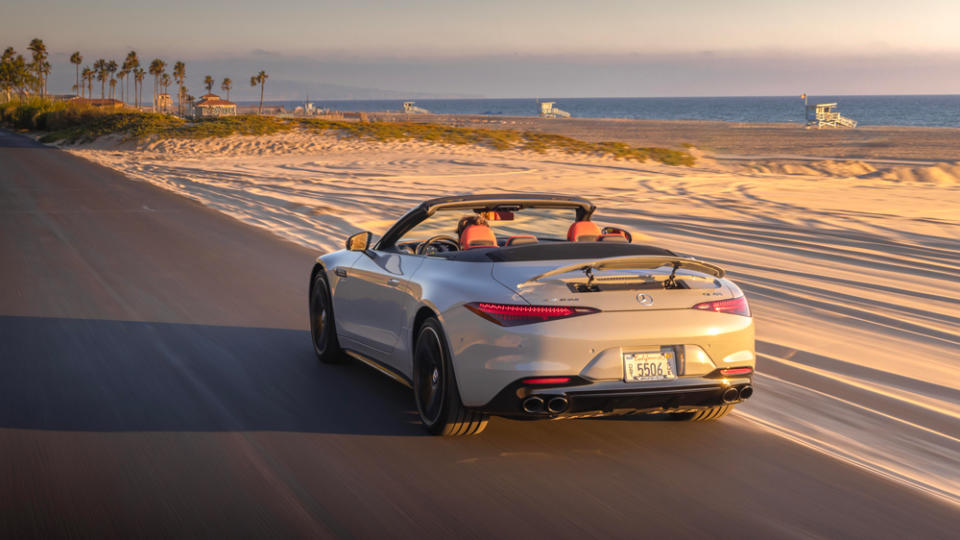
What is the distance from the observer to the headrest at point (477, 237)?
22.3 ft

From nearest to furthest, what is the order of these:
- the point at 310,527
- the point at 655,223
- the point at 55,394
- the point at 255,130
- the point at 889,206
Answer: the point at 310,527 → the point at 55,394 → the point at 655,223 → the point at 889,206 → the point at 255,130

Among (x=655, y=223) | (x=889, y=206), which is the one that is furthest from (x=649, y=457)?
(x=889, y=206)

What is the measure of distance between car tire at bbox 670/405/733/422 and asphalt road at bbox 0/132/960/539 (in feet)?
0.27

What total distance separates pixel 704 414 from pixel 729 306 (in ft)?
3.31

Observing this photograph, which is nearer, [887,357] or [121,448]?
[121,448]

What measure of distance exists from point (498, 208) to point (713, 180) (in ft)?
79.6

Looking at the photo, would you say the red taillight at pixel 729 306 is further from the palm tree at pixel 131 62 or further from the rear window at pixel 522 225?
the palm tree at pixel 131 62

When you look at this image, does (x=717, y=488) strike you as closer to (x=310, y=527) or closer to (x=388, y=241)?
(x=310, y=527)

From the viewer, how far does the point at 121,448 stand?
573 cm

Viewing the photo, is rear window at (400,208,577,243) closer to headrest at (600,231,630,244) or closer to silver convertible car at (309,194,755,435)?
headrest at (600,231,630,244)

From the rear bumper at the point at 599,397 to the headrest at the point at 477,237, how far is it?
1.50 metres

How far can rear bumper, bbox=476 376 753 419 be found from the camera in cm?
537

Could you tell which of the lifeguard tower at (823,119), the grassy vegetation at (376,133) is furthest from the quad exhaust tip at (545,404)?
the lifeguard tower at (823,119)

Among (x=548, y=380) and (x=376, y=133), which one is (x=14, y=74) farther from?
(x=548, y=380)
